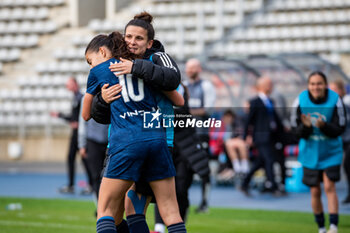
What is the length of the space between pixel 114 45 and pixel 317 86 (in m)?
3.54

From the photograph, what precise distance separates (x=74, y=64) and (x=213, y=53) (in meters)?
5.87

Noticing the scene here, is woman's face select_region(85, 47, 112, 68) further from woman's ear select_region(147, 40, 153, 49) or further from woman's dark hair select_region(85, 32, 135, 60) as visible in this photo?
woman's ear select_region(147, 40, 153, 49)

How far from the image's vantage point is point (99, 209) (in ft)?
15.3

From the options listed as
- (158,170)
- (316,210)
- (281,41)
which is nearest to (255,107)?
(316,210)

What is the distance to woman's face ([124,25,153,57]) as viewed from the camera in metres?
4.75

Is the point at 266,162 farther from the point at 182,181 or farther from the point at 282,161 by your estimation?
the point at 182,181

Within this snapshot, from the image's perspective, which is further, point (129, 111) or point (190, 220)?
point (190, 220)

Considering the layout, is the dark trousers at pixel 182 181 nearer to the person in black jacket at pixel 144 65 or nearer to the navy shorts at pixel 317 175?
the navy shorts at pixel 317 175

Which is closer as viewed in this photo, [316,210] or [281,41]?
[316,210]

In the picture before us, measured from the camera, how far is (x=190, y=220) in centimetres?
984

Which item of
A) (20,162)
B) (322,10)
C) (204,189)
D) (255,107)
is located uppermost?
(322,10)

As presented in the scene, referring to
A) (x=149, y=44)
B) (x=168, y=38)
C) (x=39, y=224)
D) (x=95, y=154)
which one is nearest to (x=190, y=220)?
(x=95, y=154)

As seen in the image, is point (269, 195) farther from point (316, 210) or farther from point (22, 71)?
point (22, 71)

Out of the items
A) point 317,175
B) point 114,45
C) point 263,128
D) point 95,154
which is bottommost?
point 263,128
